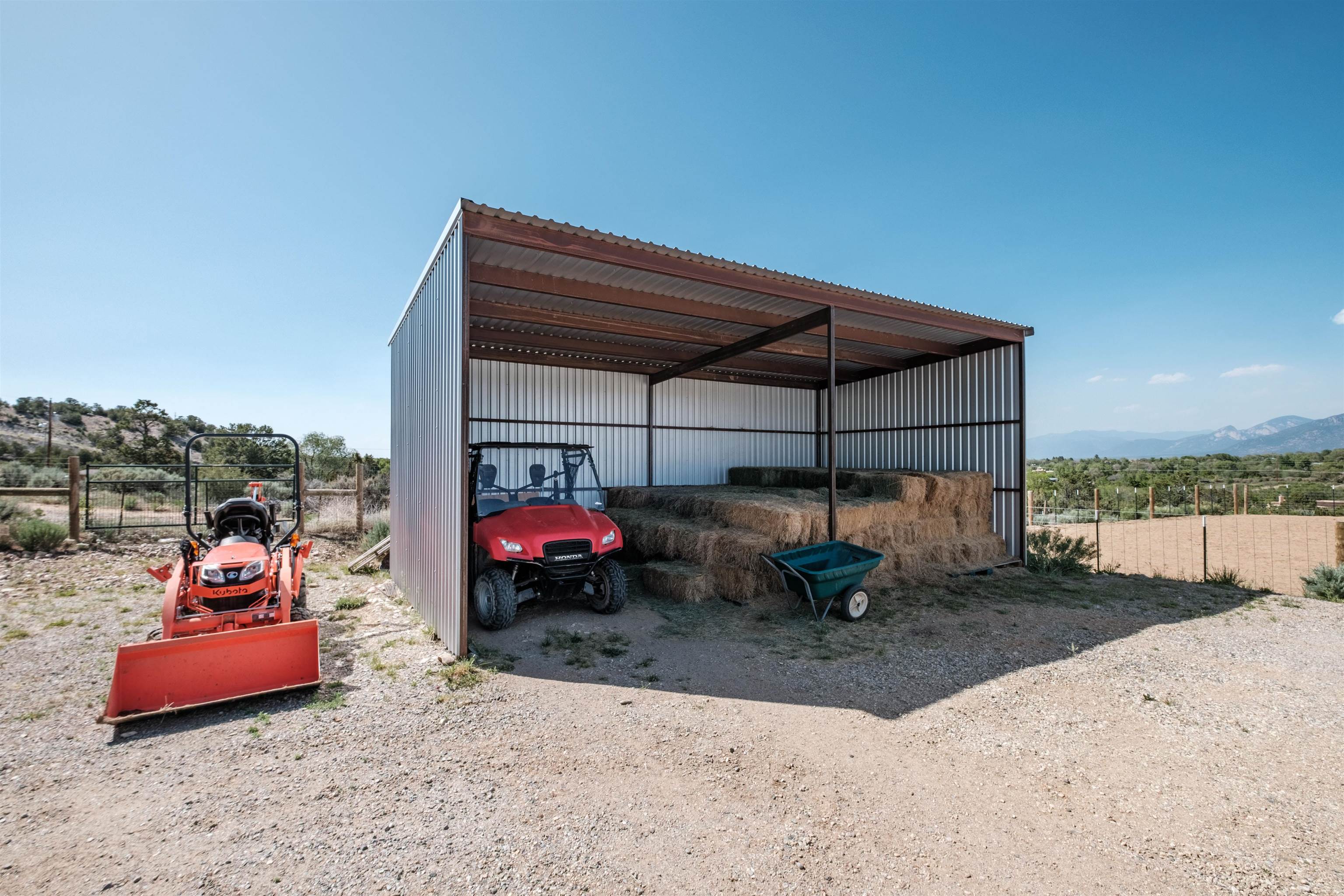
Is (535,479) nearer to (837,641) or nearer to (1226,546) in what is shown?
(837,641)

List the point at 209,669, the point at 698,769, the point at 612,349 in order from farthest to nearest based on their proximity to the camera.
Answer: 1. the point at 612,349
2. the point at 209,669
3. the point at 698,769

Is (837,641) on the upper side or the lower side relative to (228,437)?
lower

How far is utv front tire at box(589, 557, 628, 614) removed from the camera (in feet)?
21.7

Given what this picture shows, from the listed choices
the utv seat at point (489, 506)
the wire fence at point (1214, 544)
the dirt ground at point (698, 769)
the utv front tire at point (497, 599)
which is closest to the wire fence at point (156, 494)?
the utv seat at point (489, 506)

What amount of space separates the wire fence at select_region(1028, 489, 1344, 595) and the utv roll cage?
8974 mm

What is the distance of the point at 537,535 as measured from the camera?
596 centimetres

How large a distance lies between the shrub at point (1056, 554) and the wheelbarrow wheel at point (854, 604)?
508 cm

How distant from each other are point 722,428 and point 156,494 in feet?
46.7

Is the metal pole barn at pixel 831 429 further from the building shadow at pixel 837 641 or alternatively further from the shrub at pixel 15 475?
the shrub at pixel 15 475

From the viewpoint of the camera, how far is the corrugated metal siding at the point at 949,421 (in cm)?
1063

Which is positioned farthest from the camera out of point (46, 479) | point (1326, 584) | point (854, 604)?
point (46, 479)

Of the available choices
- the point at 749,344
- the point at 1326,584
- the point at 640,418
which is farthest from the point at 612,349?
the point at 1326,584

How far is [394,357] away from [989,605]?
31.4 feet

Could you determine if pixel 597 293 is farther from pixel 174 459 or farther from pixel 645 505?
pixel 174 459
